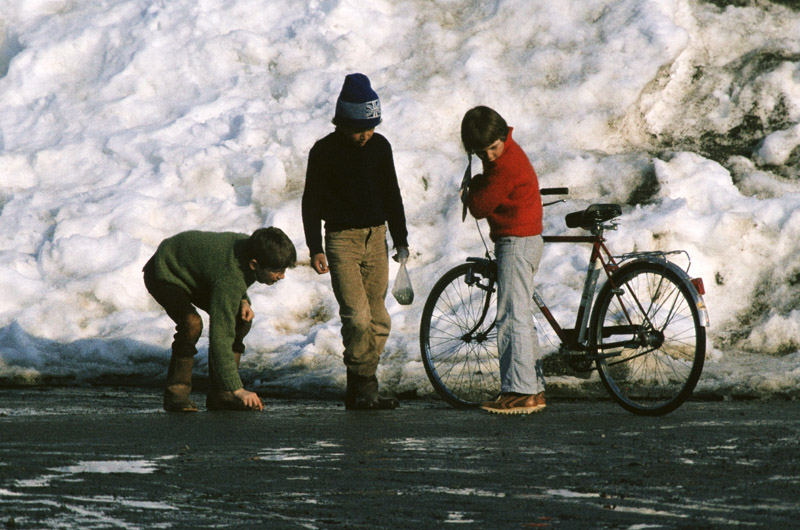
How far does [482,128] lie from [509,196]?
0.47 meters

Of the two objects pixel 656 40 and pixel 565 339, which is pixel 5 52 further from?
pixel 565 339

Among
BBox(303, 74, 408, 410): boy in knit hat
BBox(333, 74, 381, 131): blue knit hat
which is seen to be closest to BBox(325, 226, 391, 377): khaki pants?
BBox(303, 74, 408, 410): boy in knit hat

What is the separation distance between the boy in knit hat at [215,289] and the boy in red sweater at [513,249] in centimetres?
130

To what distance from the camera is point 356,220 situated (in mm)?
7867

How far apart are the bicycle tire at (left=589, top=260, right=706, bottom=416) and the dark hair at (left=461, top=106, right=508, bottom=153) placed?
118cm

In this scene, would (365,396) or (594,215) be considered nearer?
(594,215)

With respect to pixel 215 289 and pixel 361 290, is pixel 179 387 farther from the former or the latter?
pixel 361 290

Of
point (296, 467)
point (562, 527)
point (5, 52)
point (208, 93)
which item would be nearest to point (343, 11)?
point (208, 93)

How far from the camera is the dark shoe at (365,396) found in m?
7.55

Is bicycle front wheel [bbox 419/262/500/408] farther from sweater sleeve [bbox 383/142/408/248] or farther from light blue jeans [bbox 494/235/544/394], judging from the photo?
light blue jeans [bbox 494/235/544/394]

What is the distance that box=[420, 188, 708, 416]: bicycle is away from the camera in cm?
702

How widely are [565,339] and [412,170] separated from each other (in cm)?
508

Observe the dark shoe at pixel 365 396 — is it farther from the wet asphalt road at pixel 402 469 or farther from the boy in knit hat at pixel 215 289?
the boy in knit hat at pixel 215 289

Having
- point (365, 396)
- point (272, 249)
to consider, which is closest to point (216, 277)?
point (272, 249)
